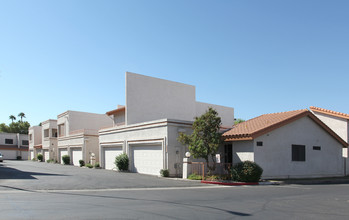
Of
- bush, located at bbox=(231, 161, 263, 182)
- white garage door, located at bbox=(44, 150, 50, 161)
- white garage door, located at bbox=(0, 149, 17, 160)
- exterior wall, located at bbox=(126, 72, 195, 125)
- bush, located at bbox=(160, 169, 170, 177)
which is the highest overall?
exterior wall, located at bbox=(126, 72, 195, 125)

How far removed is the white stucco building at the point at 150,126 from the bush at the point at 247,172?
17.5 ft

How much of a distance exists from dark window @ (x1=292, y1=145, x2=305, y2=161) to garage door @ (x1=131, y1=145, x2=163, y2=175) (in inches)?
394

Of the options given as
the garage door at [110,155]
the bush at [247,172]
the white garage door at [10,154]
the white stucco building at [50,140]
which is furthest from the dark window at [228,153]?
the white garage door at [10,154]

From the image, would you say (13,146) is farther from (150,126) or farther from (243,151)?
(243,151)

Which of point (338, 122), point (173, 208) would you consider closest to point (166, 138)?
point (173, 208)

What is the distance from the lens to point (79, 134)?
1558 inches

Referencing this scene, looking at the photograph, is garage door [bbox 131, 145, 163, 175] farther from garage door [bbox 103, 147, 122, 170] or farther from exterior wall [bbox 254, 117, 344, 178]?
exterior wall [bbox 254, 117, 344, 178]

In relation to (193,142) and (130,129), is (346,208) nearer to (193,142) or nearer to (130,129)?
(193,142)

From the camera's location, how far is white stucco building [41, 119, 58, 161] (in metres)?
50.8

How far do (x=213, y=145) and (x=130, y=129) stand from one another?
10.0 meters

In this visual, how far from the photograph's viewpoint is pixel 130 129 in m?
27.9

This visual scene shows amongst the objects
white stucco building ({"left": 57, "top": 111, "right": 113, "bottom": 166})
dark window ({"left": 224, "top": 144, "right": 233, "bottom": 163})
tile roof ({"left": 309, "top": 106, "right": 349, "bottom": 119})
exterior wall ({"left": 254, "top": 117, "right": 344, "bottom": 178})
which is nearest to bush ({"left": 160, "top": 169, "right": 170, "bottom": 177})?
dark window ({"left": 224, "top": 144, "right": 233, "bottom": 163})

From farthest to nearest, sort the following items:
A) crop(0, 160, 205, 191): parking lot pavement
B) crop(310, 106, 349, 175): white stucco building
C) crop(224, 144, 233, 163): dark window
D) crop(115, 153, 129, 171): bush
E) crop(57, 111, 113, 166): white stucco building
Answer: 1. crop(57, 111, 113, 166): white stucco building
2. crop(310, 106, 349, 175): white stucco building
3. crop(115, 153, 129, 171): bush
4. crop(224, 144, 233, 163): dark window
5. crop(0, 160, 205, 191): parking lot pavement

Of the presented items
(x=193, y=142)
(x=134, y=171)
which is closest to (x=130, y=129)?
(x=134, y=171)
